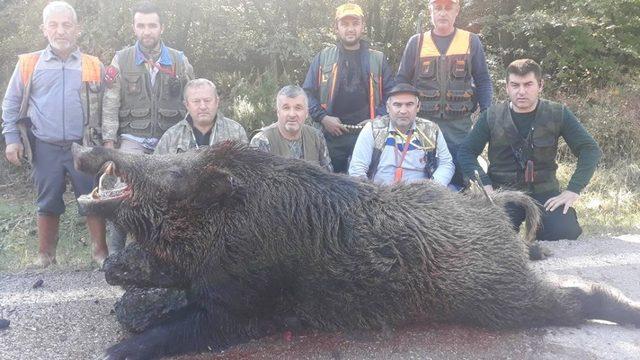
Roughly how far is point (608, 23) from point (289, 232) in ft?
41.5

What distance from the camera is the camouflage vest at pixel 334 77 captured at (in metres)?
6.29

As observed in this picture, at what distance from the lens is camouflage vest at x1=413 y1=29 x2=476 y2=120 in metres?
6.11

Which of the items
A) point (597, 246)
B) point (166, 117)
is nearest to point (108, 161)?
A: point (166, 117)

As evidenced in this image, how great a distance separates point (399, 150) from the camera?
219 inches

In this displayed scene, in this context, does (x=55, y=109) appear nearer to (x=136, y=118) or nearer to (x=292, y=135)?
(x=136, y=118)

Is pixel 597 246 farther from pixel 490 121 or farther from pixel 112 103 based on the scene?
pixel 112 103

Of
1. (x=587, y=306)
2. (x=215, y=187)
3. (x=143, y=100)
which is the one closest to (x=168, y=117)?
(x=143, y=100)

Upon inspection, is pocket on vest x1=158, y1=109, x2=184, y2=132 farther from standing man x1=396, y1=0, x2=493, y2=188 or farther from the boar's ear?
standing man x1=396, y1=0, x2=493, y2=188

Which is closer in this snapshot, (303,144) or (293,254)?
(293,254)

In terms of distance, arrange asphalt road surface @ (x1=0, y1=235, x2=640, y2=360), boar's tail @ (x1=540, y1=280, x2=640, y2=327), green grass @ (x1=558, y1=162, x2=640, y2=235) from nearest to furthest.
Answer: asphalt road surface @ (x1=0, y1=235, x2=640, y2=360)
boar's tail @ (x1=540, y1=280, x2=640, y2=327)
green grass @ (x1=558, y1=162, x2=640, y2=235)

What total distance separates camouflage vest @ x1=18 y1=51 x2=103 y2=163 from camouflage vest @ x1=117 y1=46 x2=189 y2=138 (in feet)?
0.70

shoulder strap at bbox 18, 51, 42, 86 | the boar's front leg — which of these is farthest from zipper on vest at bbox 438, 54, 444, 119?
shoulder strap at bbox 18, 51, 42, 86

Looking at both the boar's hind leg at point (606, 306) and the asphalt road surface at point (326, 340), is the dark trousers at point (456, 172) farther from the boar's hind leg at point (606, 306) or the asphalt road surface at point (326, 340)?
the asphalt road surface at point (326, 340)

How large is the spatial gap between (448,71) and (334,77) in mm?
1227
